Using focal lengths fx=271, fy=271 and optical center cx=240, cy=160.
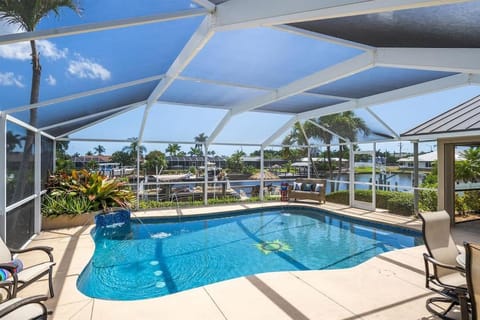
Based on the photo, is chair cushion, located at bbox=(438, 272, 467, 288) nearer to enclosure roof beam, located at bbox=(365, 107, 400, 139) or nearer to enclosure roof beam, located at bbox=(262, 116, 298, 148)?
enclosure roof beam, located at bbox=(365, 107, 400, 139)

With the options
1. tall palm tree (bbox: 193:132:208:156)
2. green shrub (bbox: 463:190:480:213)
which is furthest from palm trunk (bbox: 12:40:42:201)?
green shrub (bbox: 463:190:480:213)

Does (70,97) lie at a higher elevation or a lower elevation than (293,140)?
higher

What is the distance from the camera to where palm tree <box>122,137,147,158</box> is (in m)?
10.3

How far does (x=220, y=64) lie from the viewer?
5.41m

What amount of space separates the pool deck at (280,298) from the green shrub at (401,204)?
16.1 feet

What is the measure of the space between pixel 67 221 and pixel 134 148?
3790mm

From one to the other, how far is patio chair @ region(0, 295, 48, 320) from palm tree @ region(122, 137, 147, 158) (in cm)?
815

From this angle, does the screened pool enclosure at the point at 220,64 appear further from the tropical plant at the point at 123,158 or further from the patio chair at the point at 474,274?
the patio chair at the point at 474,274

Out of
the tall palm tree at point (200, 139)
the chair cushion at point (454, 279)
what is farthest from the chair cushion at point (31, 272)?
the tall palm tree at point (200, 139)

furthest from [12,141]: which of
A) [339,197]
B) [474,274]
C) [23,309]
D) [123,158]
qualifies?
[339,197]

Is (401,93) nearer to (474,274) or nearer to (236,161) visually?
(474,274)

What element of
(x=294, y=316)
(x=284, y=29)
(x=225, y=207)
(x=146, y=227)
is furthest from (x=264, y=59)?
(x=225, y=207)

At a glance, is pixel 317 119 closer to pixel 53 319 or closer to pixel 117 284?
pixel 117 284

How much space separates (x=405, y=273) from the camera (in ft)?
15.2
